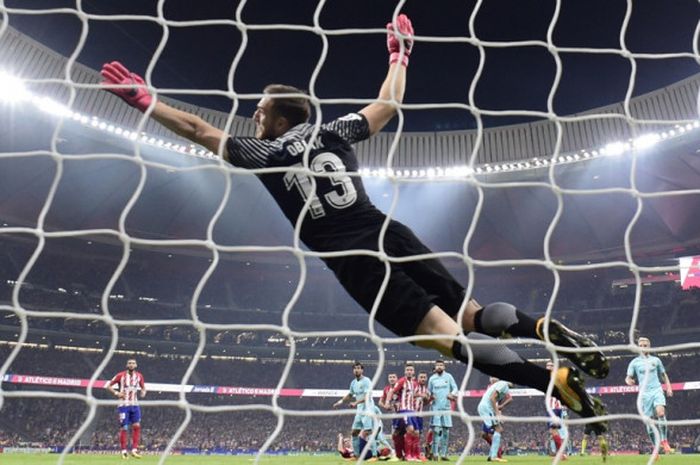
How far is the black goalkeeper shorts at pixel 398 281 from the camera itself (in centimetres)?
305

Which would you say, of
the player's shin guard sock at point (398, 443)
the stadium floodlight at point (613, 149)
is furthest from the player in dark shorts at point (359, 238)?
the stadium floodlight at point (613, 149)

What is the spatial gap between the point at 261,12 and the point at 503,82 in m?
7.04

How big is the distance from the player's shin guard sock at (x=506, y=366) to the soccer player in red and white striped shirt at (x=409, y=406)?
760 cm

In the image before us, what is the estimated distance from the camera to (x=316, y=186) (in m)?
3.24

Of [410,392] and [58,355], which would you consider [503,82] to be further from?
[58,355]

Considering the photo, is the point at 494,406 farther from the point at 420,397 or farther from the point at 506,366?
the point at 506,366

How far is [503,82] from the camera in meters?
18.8

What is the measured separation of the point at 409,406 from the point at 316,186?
837 cm

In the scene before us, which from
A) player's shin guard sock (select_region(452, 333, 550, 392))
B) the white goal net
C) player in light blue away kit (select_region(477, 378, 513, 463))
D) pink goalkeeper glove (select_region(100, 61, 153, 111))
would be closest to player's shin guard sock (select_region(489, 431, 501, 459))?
player in light blue away kit (select_region(477, 378, 513, 463))

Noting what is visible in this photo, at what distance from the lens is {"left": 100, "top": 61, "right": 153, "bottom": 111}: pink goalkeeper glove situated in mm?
3078

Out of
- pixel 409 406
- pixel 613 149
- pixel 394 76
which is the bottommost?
pixel 409 406

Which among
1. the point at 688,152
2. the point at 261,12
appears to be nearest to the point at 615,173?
the point at 688,152

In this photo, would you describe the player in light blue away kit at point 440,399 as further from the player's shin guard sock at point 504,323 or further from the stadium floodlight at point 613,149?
the stadium floodlight at point 613,149

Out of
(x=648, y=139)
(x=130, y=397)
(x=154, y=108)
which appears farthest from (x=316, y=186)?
(x=648, y=139)
